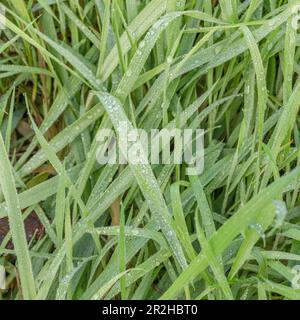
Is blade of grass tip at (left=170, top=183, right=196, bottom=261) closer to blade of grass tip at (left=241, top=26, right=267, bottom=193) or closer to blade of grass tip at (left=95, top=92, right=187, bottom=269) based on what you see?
blade of grass tip at (left=95, top=92, right=187, bottom=269)

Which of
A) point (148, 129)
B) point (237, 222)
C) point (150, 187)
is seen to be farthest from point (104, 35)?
point (237, 222)

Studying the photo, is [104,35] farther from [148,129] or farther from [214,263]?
[214,263]

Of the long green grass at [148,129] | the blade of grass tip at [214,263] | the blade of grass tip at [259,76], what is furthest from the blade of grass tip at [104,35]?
the blade of grass tip at [214,263]

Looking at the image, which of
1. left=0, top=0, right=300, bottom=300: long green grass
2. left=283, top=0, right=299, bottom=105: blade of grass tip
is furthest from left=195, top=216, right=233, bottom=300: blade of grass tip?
left=283, top=0, right=299, bottom=105: blade of grass tip

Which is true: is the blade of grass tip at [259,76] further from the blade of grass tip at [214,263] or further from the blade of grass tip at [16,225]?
the blade of grass tip at [16,225]

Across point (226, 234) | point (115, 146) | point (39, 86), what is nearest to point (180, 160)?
point (115, 146)

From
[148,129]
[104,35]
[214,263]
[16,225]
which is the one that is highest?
[104,35]

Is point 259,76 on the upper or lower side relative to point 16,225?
upper
